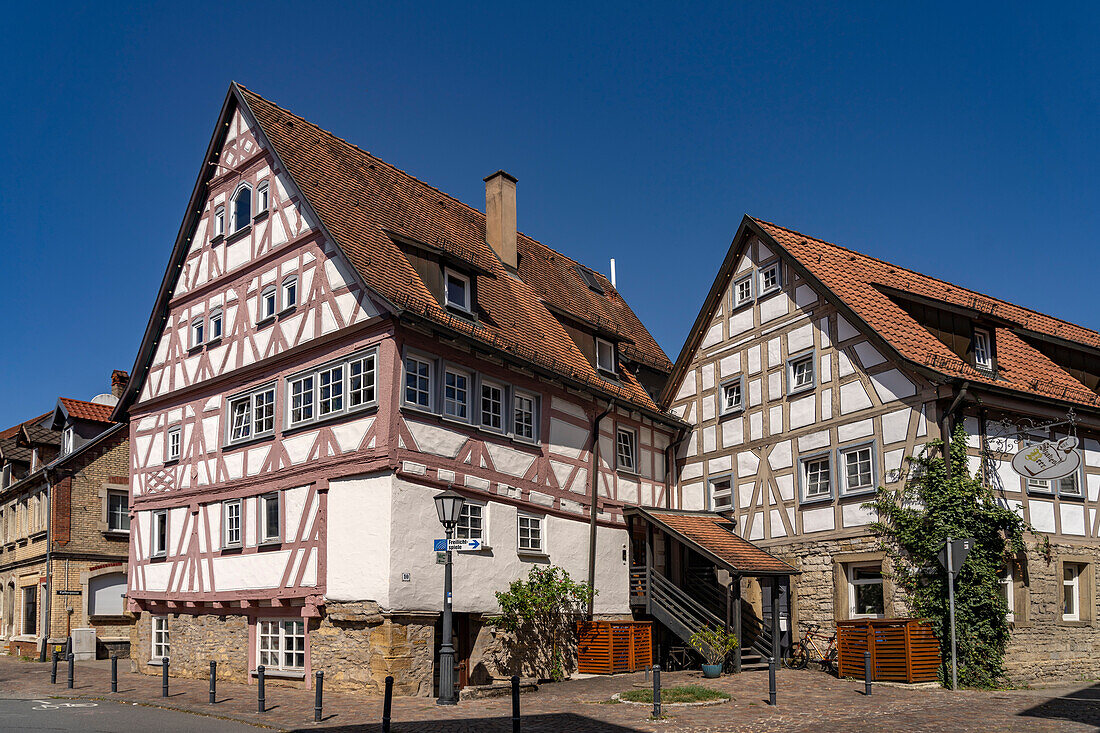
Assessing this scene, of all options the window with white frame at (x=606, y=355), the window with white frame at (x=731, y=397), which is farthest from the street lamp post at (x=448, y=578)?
the window with white frame at (x=731, y=397)

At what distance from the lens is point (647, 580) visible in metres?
24.1

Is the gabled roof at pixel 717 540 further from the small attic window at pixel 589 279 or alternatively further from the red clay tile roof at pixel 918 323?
the small attic window at pixel 589 279

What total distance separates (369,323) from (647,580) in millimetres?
9338

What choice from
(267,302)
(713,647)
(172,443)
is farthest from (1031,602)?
(172,443)

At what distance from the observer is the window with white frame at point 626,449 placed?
25.8 metres

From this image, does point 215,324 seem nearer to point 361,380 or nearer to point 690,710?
point 361,380

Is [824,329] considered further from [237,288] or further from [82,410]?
[82,410]

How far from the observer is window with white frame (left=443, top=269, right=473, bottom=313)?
72.0ft

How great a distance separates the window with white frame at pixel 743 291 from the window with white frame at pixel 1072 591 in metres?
9.55

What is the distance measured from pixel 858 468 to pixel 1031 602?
4315mm

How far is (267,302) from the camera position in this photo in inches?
901

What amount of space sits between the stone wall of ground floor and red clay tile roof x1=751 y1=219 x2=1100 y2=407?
3.63m

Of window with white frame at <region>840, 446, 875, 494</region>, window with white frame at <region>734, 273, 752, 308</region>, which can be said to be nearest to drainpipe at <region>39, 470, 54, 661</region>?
window with white frame at <region>734, 273, 752, 308</region>

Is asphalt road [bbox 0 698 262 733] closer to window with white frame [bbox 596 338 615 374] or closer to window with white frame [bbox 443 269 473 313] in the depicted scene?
window with white frame [bbox 443 269 473 313]
